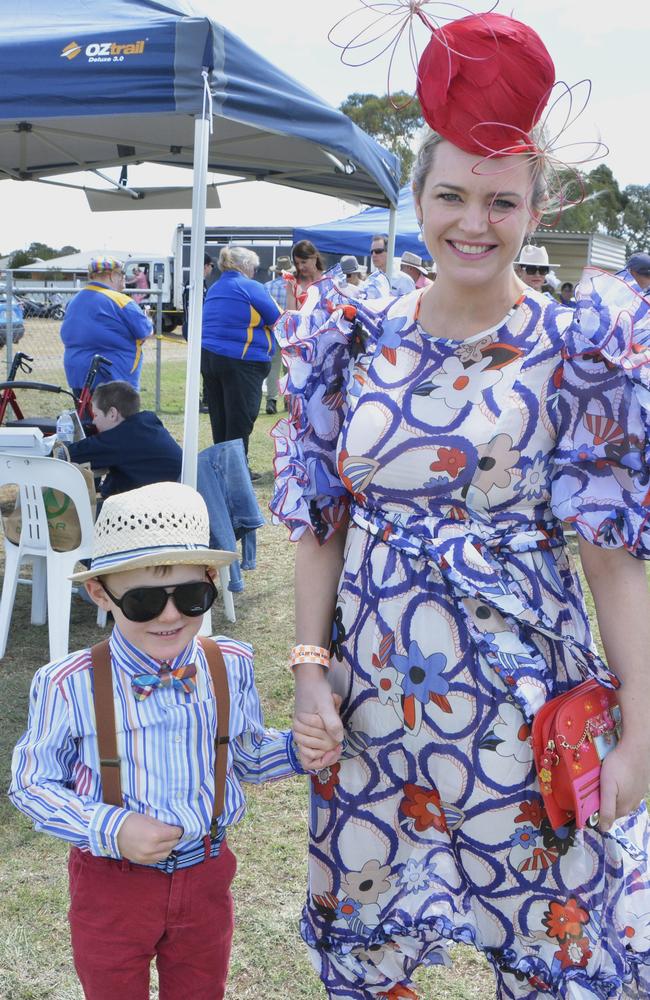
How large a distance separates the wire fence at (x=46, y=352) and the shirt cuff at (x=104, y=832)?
8775 mm

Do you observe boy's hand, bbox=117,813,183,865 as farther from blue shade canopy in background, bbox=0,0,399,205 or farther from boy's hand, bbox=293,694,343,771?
blue shade canopy in background, bbox=0,0,399,205

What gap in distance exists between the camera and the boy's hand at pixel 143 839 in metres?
1.61

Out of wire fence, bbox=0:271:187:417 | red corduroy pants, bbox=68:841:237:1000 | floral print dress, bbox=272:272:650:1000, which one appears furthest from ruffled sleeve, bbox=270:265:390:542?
wire fence, bbox=0:271:187:417

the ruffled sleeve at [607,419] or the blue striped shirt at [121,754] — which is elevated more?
the ruffled sleeve at [607,419]

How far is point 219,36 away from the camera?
3859 mm

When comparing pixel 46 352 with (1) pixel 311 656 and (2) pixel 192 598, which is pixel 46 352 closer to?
(2) pixel 192 598

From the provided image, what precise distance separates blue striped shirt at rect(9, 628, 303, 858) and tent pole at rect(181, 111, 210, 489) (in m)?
2.52

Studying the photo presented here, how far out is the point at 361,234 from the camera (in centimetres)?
1441

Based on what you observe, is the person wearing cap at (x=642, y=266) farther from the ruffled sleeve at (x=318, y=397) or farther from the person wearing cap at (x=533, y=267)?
the ruffled sleeve at (x=318, y=397)

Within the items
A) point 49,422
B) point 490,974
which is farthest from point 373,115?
point 490,974

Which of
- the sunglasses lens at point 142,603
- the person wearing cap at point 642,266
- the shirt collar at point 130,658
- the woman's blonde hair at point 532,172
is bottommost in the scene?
the shirt collar at point 130,658

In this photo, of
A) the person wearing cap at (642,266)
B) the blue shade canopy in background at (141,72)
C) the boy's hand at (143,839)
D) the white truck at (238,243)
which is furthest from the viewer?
the white truck at (238,243)

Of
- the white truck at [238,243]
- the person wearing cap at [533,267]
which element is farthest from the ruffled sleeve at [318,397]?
the white truck at [238,243]

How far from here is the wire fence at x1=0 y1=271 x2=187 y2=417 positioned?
11.7m
